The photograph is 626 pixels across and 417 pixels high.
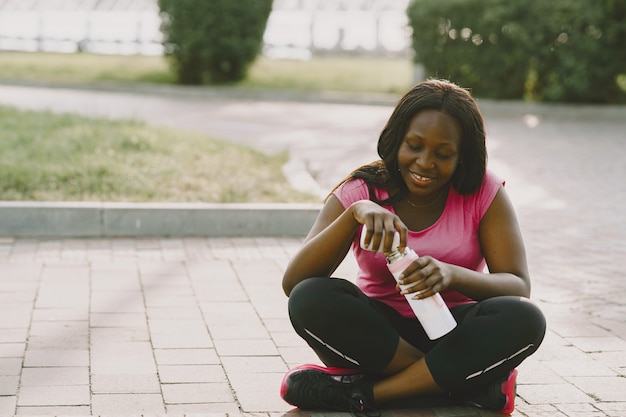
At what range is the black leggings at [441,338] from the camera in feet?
11.2

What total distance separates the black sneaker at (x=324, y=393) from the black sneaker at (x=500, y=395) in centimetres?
39

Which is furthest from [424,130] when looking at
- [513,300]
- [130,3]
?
[130,3]

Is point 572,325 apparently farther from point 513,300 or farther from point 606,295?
point 513,300

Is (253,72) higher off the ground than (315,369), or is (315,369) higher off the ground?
(315,369)

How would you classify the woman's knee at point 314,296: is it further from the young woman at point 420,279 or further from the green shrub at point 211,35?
the green shrub at point 211,35

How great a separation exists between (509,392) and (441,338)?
1.00ft

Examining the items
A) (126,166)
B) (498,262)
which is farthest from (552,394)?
(126,166)

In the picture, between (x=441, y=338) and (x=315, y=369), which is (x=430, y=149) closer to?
(x=441, y=338)

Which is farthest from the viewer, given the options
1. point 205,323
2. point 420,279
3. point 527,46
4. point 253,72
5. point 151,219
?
point 253,72

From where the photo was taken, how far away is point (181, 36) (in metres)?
18.7

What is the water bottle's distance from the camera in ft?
10.7

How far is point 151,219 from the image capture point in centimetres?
656

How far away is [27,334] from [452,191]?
6.54 feet

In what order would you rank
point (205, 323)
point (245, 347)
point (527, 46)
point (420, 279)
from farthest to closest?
point (527, 46)
point (205, 323)
point (245, 347)
point (420, 279)
